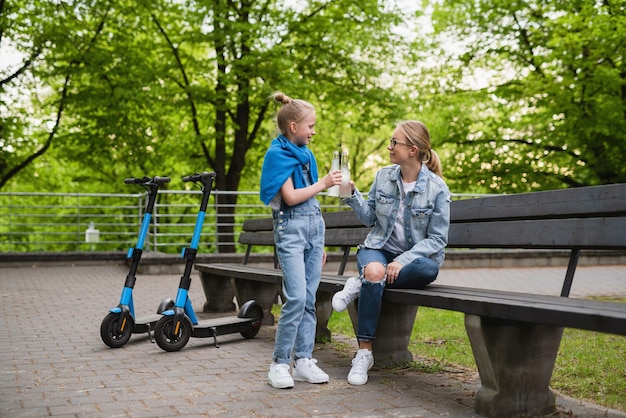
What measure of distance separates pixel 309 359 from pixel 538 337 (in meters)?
1.51

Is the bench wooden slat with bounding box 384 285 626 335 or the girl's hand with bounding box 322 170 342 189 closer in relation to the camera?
the bench wooden slat with bounding box 384 285 626 335

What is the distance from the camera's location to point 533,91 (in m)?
19.1

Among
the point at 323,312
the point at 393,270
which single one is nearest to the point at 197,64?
the point at 323,312

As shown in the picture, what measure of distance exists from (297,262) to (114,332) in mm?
2166

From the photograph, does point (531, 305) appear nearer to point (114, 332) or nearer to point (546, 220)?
point (546, 220)

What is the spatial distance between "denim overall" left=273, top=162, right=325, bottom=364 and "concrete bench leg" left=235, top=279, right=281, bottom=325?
2555mm

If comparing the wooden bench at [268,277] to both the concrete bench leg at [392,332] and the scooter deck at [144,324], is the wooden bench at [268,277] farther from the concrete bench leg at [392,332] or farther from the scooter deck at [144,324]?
the scooter deck at [144,324]

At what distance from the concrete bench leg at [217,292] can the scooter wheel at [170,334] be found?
270 centimetres

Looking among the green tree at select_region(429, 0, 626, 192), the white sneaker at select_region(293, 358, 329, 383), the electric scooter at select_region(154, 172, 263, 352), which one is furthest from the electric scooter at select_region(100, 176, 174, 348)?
the green tree at select_region(429, 0, 626, 192)

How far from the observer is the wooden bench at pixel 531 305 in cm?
348

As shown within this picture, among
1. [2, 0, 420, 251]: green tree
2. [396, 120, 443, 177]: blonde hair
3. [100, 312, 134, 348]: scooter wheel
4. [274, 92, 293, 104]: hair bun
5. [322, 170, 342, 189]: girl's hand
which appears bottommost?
[100, 312, 134, 348]: scooter wheel

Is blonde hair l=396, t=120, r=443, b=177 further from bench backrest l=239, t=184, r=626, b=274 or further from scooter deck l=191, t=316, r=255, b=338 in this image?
scooter deck l=191, t=316, r=255, b=338

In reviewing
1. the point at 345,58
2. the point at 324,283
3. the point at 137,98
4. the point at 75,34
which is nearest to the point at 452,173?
the point at 345,58

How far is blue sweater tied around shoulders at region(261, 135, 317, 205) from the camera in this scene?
461 cm
